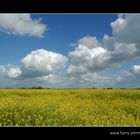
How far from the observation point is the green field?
5055mm

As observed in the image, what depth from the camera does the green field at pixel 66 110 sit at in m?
5.05

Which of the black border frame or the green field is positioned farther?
the green field

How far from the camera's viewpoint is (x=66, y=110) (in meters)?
5.59
